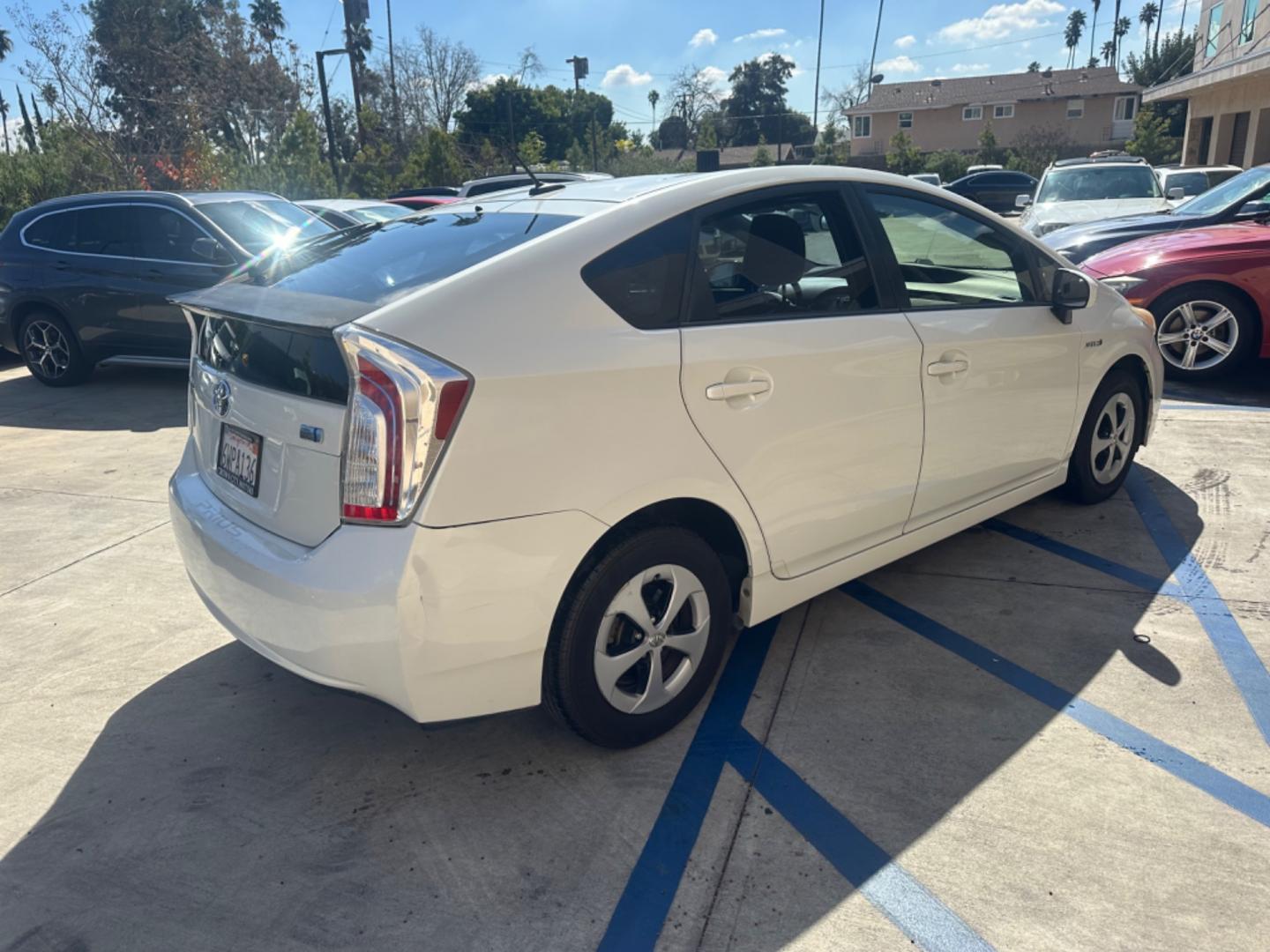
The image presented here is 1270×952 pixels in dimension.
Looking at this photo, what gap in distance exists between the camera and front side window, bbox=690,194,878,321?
9.83 feet

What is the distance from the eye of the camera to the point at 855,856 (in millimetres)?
2547

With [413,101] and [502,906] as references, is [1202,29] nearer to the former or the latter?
[413,101]

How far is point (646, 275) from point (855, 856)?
1701 mm

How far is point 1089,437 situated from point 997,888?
2861 millimetres

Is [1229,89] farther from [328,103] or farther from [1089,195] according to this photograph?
[328,103]

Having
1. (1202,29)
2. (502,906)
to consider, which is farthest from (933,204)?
(1202,29)

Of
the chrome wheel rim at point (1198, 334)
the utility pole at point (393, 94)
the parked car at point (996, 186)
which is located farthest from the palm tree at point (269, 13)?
the chrome wheel rim at point (1198, 334)

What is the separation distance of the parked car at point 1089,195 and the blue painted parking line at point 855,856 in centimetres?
1108

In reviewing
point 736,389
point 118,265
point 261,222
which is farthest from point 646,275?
point 118,265

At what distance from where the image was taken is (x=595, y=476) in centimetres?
260

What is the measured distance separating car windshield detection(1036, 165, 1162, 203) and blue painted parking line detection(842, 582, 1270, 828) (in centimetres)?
1157

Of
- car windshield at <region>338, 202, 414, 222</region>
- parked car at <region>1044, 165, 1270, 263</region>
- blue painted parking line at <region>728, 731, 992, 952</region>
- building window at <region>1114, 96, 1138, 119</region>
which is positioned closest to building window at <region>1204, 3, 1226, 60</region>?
building window at <region>1114, 96, 1138, 119</region>

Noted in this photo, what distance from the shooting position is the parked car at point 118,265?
8.16 metres

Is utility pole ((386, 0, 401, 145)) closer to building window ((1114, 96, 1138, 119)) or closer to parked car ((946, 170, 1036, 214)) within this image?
parked car ((946, 170, 1036, 214))
